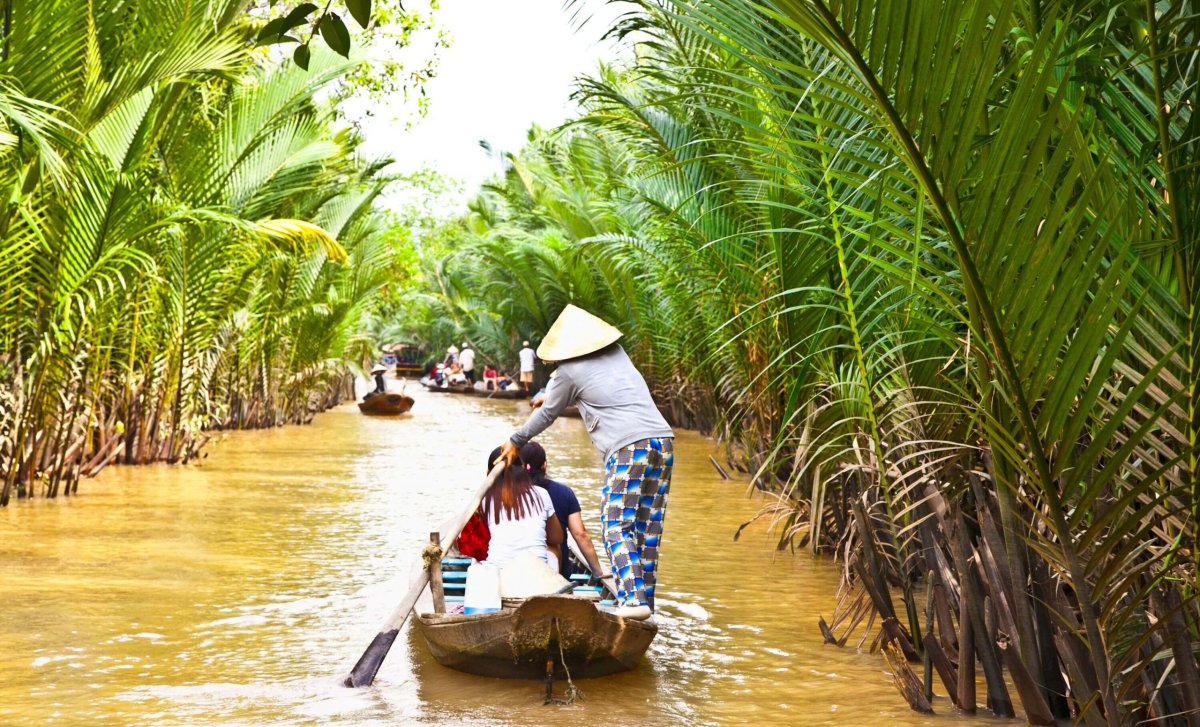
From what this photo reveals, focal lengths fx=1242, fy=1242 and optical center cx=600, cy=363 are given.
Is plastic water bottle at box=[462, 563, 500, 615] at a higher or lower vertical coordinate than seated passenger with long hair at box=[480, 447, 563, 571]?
lower

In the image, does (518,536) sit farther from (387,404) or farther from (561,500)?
(387,404)

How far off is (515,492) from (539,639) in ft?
3.45

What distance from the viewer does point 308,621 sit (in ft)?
22.0

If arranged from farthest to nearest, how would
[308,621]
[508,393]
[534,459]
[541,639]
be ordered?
1. [508,393]
2. [308,621]
3. [534,459]
4. [541,639]

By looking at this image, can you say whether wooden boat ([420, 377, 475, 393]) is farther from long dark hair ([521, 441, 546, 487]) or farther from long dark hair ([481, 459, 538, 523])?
long dark hair ([481, 459, 538, 523])

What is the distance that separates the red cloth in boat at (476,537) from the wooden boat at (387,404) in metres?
19.7

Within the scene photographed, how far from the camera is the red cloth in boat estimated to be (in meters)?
6.68

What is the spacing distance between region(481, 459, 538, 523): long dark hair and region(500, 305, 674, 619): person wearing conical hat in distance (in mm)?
88

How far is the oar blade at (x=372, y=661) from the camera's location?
532 centimetres

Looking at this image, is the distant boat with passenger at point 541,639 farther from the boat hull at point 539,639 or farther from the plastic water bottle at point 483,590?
the plastic water bottle at point 483,590

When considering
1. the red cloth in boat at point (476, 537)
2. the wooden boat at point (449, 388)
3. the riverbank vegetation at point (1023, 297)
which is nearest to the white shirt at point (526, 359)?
the wooden boat at point (449, 388)

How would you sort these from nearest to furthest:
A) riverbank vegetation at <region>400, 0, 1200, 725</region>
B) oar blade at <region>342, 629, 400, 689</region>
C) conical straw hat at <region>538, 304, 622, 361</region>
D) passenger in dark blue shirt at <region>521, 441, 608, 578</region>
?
riverbank vegetation at <region>400, 0, 1200, 725</region> < oar blade at <region>342, 629, 400, 689</region> < conical straw hat at <region>538, 304, 622, 361</region> < passenger in dark blue shirt at <region>521, 441, 608, 578</region>

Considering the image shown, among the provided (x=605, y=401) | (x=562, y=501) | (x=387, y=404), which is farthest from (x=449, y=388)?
(x=605, y=401)

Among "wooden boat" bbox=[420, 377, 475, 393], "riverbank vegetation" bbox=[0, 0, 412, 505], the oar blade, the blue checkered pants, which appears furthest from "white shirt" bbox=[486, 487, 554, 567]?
"wooden boat" bbox=[420, 377, 475, 393]
